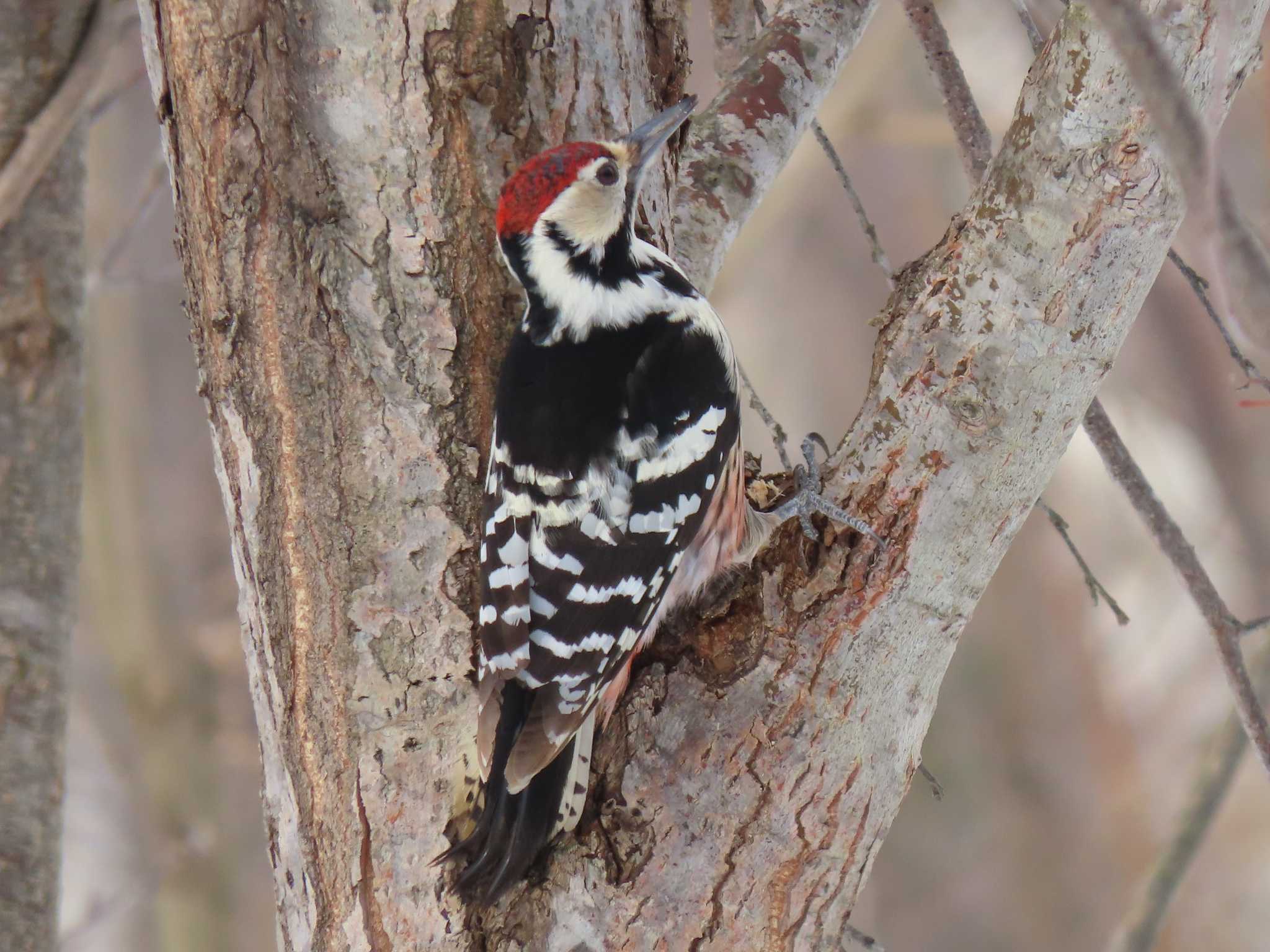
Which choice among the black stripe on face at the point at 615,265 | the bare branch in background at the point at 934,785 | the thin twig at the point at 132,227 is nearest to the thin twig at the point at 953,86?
the black stripe on face at the point at 615,265

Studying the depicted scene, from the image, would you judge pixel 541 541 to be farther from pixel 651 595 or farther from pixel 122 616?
pixel 122 616

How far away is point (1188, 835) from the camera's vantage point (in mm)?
3232

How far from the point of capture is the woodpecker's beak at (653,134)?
1996mm

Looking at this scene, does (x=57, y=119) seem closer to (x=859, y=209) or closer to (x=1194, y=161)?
(x=859, y=209)

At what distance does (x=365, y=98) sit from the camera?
5.66 feet

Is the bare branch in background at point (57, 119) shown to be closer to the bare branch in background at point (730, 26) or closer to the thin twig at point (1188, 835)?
the bare branch in background at point (730, 26)

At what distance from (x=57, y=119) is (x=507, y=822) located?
1569 mm

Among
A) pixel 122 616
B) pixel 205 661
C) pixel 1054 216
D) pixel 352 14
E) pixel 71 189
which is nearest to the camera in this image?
pixel 1054 216

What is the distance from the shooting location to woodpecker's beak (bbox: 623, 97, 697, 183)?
6.55 ft

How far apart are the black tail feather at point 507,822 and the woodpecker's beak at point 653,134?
2.91 feet

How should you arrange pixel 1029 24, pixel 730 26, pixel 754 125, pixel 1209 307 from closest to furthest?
pixel 1209 307 → pixel 1029 24 → pixel 754 125 → pixel 730 26

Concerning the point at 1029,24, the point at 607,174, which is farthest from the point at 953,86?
the point at 607,174

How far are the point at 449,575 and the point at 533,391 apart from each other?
0.33 metres

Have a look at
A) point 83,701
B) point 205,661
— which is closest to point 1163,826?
point 205,661
